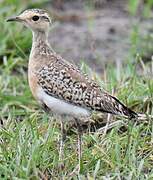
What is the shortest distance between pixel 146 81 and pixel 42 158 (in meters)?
1.70

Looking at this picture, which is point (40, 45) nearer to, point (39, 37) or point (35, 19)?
point (39, 37)

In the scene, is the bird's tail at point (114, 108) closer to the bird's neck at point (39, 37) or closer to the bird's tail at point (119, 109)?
the bird's tail at point (119, 109)

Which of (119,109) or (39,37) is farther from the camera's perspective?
(39,37)

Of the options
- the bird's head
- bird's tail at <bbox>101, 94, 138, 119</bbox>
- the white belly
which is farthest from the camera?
the bird's head

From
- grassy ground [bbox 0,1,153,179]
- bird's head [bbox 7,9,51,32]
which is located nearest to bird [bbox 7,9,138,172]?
grassy ground [bbox 0,1,153,179]

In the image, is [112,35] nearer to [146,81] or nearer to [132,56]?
[132,56]

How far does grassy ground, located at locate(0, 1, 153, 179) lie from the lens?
203 inches

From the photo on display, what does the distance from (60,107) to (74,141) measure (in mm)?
577

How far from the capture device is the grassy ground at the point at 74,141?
516cm

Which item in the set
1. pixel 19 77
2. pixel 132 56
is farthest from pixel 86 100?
pixel 132 56

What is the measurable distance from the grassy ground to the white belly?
0.23 m

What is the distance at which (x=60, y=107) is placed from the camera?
5336mm

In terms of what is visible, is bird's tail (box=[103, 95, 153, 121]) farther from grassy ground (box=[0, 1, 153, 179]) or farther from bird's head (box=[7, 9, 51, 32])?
bird's head (box=[7, 9, 51, 32])

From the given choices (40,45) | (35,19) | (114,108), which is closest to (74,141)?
(114,108)
